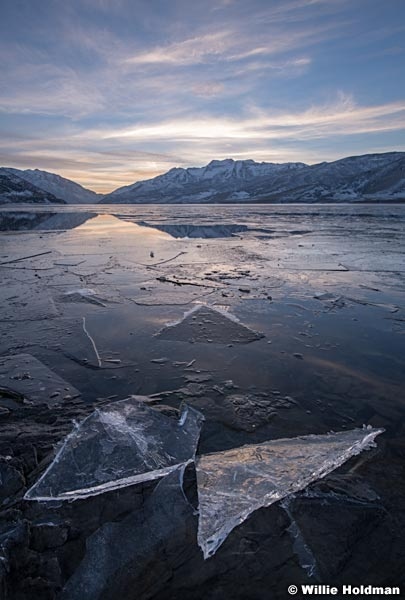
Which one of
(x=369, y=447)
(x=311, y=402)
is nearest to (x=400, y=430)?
(x=369, y=447)

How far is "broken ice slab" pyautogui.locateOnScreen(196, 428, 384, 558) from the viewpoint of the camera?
2.26 m

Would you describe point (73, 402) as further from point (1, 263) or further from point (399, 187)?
point (399, 187)

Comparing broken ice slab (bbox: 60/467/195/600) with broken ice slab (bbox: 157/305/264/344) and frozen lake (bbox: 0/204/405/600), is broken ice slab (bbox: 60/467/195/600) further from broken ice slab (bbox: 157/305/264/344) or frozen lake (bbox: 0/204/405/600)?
broken ice slab (bbox: 157/305/264/344)

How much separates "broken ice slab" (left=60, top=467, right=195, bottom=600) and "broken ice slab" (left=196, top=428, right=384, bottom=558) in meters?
0.16

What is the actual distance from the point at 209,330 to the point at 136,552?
383 cm

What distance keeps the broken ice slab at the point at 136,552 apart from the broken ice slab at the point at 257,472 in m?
0.16

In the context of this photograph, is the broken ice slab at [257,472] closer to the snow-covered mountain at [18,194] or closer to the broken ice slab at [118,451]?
the broken ice slab at [118,451]

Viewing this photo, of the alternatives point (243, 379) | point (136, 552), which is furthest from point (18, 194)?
point (136, 552)

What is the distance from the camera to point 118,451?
2805 mm

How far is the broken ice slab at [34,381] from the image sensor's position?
12.5ft

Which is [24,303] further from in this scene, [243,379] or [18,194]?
[18,194]

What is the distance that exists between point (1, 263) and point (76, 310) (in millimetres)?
6796

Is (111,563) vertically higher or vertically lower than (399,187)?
lower

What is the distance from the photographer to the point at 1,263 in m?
11.6
